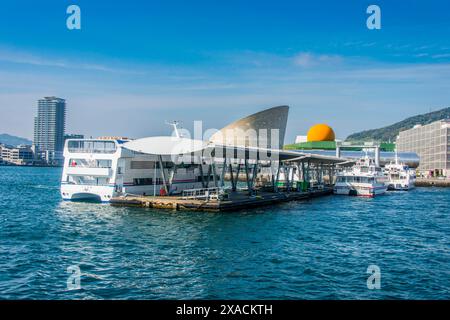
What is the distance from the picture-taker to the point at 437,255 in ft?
74.4

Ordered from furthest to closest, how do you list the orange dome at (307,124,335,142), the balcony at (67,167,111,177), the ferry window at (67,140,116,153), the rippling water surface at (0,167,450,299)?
the orange dome at (307,124,335,142), the ferry window at (67,140,116,153), the balcony at (67,167,111,177), the rippling water surface at (0,167,450,299)

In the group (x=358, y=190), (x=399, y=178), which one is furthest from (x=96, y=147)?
(x=399, y=178)

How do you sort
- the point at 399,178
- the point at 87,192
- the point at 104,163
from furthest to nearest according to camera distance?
1. the point at 399,178
2. the point at 87,192
3. the point at 104,163

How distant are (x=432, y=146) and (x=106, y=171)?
97.6 m

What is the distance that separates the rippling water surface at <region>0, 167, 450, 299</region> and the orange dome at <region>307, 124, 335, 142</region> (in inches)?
3497

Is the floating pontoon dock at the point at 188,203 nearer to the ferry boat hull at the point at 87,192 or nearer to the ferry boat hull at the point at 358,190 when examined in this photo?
the ferry boat hull at the point at 87,192

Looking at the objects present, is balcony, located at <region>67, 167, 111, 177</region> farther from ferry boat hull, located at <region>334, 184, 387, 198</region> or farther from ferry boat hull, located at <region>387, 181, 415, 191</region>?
ferry boat hull, located at <region>387, 181, 415, 191</region>

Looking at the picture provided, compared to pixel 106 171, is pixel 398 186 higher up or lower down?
lower down

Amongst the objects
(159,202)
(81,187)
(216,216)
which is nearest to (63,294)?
(216,216)

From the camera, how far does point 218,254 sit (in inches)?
856

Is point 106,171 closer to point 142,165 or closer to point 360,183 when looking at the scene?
point 142,165

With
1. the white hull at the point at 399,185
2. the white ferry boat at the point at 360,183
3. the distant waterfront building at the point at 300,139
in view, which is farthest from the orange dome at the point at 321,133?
the white ferry boat at the point at 360,183

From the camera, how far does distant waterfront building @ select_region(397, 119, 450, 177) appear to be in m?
106

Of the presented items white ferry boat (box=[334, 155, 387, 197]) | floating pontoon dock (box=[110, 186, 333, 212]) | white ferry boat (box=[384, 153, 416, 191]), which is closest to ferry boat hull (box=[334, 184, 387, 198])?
white ferry boat (box=[334, 155, 387, 197])
